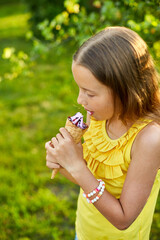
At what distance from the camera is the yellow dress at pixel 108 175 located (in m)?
Answer: 1.46

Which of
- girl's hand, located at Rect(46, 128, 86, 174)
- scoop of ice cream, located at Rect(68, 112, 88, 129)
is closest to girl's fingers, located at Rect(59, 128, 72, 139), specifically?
girl's hand, located at Rect(46, 128, 86, 174)

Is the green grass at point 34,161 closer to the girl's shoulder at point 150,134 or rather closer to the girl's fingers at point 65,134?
the girl's fingers at point 65,134

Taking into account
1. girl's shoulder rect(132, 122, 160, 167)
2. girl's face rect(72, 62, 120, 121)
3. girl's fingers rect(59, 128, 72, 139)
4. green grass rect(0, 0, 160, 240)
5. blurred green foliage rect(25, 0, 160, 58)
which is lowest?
green grass rect(0, 0, 160, 240)

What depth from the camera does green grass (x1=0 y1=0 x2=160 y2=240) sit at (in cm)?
288

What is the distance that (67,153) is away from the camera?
1.44 metres

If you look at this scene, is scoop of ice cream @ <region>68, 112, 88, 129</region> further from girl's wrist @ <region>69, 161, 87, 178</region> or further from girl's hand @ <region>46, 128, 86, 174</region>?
girl's wrist @ <region>69, 161, 87, 178</region>

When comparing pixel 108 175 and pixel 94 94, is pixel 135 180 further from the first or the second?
pixel 94 94

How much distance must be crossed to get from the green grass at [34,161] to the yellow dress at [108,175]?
0.37 metres

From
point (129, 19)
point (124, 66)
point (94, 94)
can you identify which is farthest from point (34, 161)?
point (124, 66)

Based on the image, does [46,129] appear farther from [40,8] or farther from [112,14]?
[40,8]

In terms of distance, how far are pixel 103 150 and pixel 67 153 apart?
200mm

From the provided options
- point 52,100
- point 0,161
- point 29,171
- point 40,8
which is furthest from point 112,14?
point 40,8

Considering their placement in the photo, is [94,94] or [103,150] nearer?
[94,94]

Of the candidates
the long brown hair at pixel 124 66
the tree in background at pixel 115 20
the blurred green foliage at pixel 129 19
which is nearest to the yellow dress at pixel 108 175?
the long brown hair at pixel 124 66
